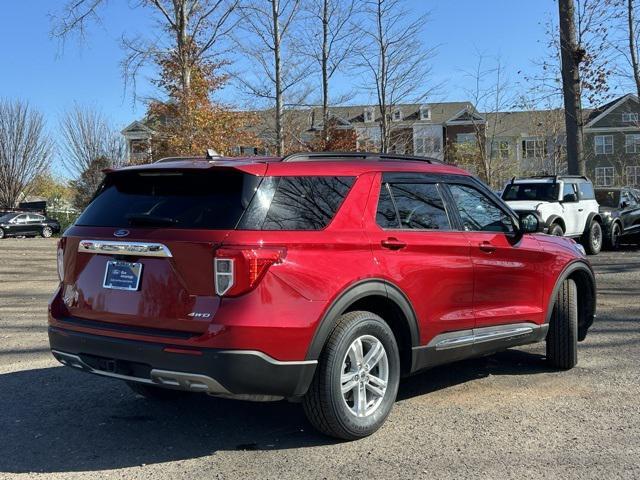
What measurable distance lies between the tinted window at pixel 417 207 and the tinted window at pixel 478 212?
244 mm

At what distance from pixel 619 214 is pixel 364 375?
15.3 meters

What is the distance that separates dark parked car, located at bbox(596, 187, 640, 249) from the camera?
54.4ft

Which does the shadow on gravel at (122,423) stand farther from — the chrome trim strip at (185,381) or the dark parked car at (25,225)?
the dark parked car at (25,225)

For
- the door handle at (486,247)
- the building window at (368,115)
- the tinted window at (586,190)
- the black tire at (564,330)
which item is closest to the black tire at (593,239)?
the tinted window at (586,190)

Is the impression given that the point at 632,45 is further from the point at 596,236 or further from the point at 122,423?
the point at 122,423

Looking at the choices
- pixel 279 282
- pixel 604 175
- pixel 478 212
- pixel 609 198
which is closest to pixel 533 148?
pixel 604 175

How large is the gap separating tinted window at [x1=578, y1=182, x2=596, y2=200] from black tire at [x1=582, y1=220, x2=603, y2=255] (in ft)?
2.10

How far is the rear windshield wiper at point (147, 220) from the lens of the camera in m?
3.77

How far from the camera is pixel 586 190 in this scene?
1583cm

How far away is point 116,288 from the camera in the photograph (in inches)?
151

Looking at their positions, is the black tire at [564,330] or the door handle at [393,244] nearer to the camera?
the door handle at [393,244]

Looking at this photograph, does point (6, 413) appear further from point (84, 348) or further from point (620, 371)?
point (620, 371)

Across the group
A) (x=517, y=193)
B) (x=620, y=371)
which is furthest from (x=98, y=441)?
(x=517, y=193)

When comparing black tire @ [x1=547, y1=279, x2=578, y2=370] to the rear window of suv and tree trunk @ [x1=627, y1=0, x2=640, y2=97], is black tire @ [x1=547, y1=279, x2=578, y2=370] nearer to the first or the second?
the rear window of suv
